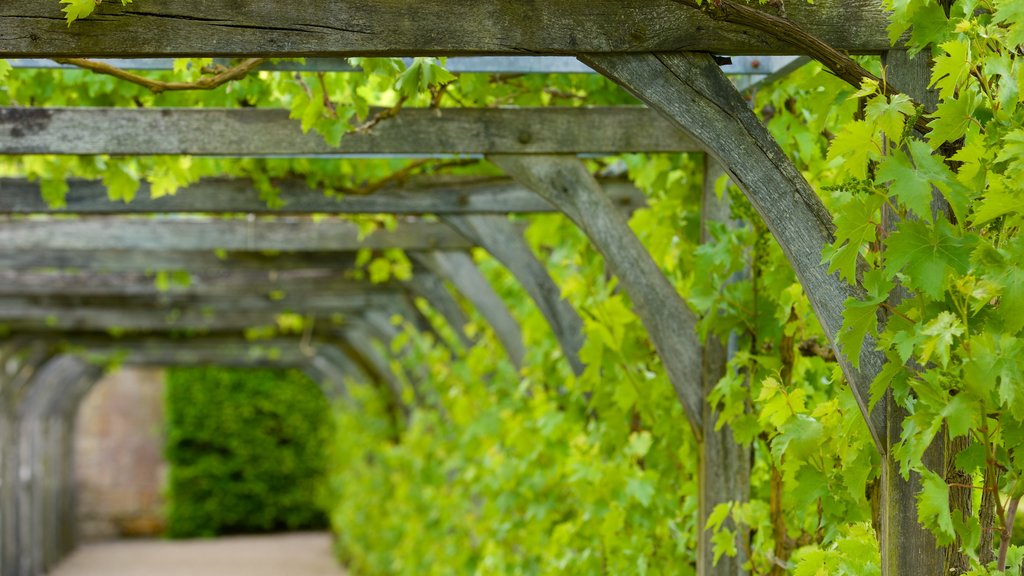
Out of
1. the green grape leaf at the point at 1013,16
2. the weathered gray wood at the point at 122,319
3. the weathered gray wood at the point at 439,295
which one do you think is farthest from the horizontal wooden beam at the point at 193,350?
the green grape leaf at the point at 1013,16

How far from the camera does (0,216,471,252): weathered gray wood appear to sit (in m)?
5.70

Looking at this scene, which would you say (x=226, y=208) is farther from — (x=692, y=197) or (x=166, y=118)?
(x=692, y=197)

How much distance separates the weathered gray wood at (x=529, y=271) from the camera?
448 centimetres

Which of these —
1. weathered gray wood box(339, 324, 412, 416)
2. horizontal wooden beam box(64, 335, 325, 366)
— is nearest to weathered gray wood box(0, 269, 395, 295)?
weathered gray wood box(339, 324, 412, 416)

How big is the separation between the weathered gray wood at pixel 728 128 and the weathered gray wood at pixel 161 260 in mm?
4867

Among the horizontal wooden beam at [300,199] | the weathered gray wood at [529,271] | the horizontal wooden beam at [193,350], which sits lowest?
the weathered gray wood at [529,271]

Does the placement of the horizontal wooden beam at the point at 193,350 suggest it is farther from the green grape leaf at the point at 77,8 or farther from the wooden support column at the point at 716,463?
the green grape leaf at the point at 77,8

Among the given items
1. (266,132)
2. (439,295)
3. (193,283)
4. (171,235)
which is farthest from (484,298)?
(193,283)

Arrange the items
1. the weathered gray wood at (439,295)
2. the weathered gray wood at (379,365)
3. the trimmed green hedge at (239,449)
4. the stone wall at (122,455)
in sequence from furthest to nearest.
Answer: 1. the stone wall at (122,455)
2. the trimmed green hedge at (239,449)
3. the weathered gray wood at (379,365)
4. the weathered gray wood at (439,295)

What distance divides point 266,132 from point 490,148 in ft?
1.98

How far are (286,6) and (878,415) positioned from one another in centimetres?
116

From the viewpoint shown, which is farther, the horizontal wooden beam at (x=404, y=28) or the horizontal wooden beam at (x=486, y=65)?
the horizontal wooden beam at (x=486, y=65)

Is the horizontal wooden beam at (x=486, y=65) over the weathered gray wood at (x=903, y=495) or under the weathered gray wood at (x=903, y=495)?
over

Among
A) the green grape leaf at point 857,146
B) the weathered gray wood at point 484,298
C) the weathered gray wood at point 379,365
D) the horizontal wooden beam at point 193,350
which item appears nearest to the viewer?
the green grape leaf at point 857,146
